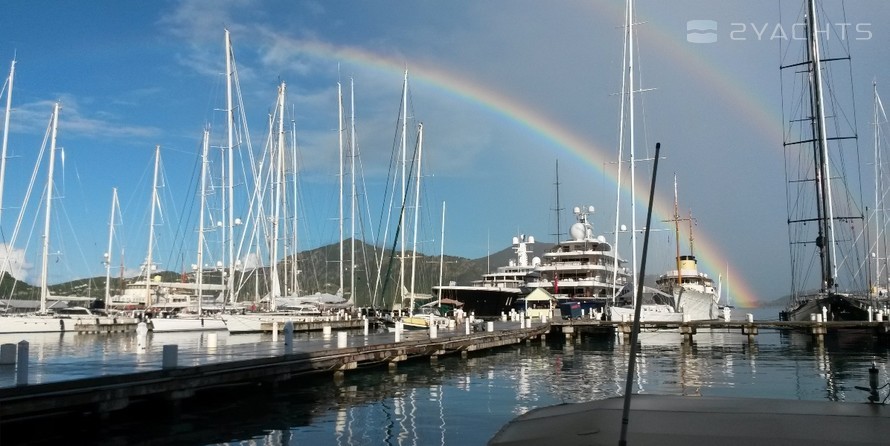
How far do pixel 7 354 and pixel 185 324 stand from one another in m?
41.7

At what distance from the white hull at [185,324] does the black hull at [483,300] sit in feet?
95.3

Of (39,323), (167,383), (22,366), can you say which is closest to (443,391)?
(167,383)

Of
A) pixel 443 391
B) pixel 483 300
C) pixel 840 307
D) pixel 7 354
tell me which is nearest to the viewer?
pixel 7 354

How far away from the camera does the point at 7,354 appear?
2148 centimetres

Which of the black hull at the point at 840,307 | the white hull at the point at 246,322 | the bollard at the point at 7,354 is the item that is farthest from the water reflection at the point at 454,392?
the white hull at the point at 246,322

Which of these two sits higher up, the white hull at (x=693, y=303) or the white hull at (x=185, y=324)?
the white hull at (x=693, y=303)

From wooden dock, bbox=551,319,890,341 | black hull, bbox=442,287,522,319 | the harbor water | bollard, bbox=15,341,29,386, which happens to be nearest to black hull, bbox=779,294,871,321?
wooden dock, bbox=551,319,890,341

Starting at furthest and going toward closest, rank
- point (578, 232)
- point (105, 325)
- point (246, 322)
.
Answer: point (578, 232), point (105, 325), point (246, 322)

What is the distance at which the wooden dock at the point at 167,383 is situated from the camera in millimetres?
15484

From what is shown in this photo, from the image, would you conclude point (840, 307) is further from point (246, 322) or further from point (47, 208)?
point (47, 208)

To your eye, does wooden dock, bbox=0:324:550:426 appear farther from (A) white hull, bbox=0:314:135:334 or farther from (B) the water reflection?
(A) white hull, bbox=0:314:135:334

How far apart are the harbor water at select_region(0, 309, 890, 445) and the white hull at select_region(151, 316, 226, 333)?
3135cm

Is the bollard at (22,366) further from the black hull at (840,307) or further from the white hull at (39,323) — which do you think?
the black hull at (840,307)

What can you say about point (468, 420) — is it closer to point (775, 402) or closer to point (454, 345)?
point (775, 402)
